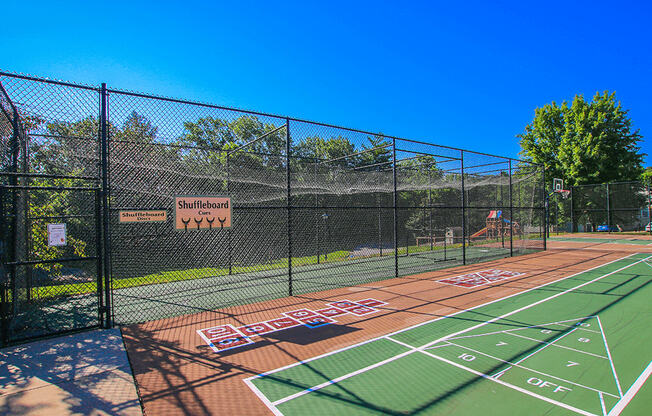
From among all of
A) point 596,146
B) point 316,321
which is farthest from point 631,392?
point 596,146

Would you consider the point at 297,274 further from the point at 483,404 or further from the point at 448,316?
the point at 483,404

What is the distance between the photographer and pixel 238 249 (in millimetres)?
10086

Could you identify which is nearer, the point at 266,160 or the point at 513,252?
the point at 266,160

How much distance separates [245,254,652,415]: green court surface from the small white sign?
3.45 metres

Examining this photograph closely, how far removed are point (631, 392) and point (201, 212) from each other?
19.9 feet

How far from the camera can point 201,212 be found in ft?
18.5

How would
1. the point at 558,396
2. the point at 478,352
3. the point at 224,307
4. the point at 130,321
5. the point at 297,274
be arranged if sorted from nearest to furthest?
the point at 558,396, the point at 478,352, the point at 130,321, the point at 224,307, the point at 297,274

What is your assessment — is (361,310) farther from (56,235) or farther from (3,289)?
(3,289)

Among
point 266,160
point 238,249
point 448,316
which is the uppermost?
point 266,160

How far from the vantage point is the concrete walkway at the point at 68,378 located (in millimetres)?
2850

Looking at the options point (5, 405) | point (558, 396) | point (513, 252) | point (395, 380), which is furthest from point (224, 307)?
point (513, 252)

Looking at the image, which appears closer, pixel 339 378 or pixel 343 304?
pixel 339 378

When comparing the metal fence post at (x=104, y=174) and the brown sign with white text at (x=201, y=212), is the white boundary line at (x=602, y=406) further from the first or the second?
the metal fence post at (x=104, y=174)

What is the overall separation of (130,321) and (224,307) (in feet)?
5.16
